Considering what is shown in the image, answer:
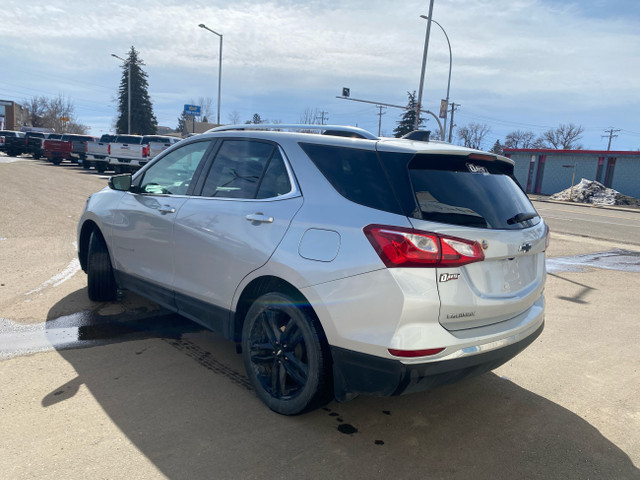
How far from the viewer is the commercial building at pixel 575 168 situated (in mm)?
36125

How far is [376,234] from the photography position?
2674 millimetres

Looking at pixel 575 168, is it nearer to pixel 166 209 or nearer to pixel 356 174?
pixel 166 209

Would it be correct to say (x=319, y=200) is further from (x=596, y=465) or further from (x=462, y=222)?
(x=596, y=465)

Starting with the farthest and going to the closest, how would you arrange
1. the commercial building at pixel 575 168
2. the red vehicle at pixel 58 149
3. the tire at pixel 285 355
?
the commercial building at pixel 575 168 < the red vehicle at pixel 58 149 < the tire at pixel 285 355

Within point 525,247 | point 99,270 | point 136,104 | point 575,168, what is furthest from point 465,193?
point 136,104

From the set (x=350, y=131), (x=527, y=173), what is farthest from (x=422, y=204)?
(x=527, y=173)

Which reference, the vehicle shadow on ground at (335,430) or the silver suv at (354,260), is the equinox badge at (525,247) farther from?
the vehicle shadow on ground at (335,430)

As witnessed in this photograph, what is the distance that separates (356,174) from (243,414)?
5.41 feet

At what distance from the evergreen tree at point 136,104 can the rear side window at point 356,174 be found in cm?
6875

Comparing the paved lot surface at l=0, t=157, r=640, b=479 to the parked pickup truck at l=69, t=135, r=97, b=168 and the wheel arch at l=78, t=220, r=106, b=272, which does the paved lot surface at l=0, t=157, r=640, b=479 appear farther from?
the parked pickup truck at l=69, t=135, r=97, b=168

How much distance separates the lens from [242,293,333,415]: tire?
115 inches

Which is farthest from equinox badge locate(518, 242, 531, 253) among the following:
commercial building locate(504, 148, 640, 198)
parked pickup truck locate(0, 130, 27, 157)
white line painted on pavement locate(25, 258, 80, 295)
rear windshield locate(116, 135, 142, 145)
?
parked pickup truck locate(0, 130, 27, 157)

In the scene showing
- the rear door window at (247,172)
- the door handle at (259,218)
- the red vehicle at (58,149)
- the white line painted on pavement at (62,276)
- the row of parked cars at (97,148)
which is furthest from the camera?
the red vehicle at (58,149)

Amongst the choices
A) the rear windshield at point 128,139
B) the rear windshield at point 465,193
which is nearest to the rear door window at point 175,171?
the rear windshield at point 465,193
